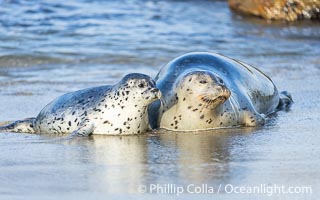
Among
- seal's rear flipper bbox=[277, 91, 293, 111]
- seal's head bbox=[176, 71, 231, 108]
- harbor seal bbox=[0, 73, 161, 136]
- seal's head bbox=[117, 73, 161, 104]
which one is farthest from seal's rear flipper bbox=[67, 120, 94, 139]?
seal's rear flipper bbox=[277, 91, 293, 111]

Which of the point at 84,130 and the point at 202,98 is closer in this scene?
the point at 84,130

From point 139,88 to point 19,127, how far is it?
93 centimetres

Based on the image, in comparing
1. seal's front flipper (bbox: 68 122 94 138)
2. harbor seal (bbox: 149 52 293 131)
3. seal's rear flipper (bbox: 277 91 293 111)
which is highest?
harbor seal (bbox: 149 52 293 131)

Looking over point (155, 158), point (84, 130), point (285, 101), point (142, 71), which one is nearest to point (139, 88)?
point (84, 130)

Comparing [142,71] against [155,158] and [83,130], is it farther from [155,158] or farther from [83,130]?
[155,158]

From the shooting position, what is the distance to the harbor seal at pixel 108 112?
21.3ft

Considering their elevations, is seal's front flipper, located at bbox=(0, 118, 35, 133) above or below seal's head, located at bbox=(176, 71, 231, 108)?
below

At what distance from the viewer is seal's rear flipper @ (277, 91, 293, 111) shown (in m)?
7.67

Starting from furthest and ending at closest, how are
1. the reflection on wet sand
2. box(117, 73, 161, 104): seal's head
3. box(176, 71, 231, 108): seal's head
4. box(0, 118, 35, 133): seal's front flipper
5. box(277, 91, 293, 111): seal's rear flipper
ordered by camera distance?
box(277, 91, 293, 111): seal's rear flipper, box(0, 118, 35, 133): seal's front flipper, box(176, 71, 231, 108): seal's head, box(117, 73, 161, 104): seal's head, the reflection on wet sand

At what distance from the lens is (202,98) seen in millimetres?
6668

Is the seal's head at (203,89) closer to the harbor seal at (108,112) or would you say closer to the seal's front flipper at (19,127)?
the harbor seal at (108,112)

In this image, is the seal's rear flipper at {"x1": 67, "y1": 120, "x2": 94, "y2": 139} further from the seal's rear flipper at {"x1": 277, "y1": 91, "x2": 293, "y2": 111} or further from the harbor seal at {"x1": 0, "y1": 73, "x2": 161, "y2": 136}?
the seal's rear flipper at {"x1": 277, "y1": 91, "x2": 293, "y2": 111}

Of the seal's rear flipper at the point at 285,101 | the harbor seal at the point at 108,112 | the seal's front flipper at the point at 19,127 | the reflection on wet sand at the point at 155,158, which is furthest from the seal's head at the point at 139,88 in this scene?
the seal's rear flipper at the point at 285,101

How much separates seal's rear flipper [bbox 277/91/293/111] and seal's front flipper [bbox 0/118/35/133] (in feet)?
6.78
